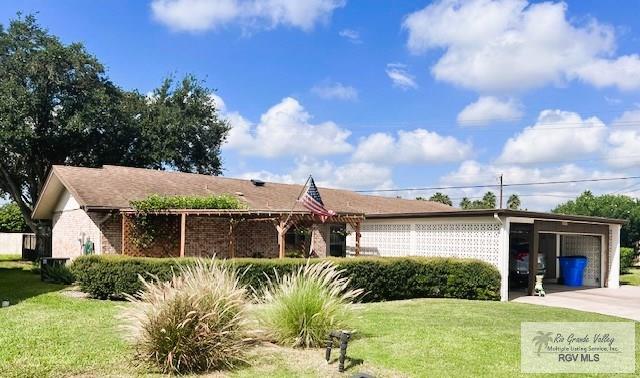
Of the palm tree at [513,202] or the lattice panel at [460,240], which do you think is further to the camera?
the palm tree at [513,202]

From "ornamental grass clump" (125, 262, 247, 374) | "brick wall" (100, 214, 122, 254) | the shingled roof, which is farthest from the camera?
the shingled roof

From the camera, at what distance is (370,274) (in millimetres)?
13914

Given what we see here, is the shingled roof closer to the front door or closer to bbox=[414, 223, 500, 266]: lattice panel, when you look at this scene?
the front door

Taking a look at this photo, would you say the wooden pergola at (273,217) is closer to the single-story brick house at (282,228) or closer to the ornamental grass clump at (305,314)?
the single-story brick house at (282,228)

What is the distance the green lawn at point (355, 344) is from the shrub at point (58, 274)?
328cm

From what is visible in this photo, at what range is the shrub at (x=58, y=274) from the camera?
15.9 m

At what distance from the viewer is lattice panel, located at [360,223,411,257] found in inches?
731

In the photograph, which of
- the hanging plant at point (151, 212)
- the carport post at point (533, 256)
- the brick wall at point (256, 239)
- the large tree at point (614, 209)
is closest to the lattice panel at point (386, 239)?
the brick wall at point (256, 239)

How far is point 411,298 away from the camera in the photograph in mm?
14852

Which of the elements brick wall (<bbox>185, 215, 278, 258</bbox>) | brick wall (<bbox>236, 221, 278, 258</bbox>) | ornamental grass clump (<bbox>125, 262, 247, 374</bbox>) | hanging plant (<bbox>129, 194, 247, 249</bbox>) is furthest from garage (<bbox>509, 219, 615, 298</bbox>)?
ornamental grass clump (<bbox>125, 262, 247, 374</bbox>)

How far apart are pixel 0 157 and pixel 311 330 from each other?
24168 mm

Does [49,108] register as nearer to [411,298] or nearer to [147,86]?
[147,86]

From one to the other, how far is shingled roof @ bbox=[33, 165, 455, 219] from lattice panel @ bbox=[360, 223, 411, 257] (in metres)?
1.02

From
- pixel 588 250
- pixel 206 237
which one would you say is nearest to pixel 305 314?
pixel 206 237
